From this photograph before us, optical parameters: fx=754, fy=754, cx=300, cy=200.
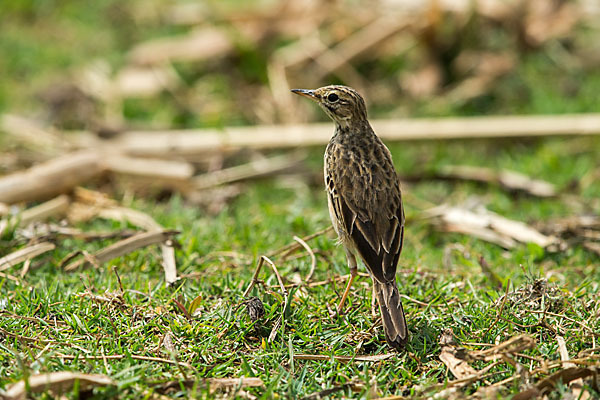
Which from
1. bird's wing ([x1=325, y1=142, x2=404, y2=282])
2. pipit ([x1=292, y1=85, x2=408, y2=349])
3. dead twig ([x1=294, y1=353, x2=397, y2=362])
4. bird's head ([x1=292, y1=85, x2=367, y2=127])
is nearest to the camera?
dead twig ([x1=294, y1=353, x2=397, y2=362])

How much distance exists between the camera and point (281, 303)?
15.7 feet

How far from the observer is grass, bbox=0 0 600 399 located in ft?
13.8

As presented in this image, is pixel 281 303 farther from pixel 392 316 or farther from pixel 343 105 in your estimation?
pixel 343 105

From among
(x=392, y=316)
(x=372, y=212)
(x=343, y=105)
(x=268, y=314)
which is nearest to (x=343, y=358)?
(x=392, y=316)

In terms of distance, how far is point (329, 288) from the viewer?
17.1 ft

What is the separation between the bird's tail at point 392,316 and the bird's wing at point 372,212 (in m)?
0.07

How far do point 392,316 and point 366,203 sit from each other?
0.79 meters

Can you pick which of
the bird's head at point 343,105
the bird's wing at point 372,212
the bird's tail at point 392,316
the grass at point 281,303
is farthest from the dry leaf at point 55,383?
the bird's head at point 343,105

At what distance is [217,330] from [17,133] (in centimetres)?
543

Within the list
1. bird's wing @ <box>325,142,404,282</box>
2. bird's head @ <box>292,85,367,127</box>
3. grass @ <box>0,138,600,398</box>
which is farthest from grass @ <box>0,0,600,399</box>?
bird's head @ <box>292,85,367,127</box>

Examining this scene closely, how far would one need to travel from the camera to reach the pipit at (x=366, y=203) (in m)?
4.45

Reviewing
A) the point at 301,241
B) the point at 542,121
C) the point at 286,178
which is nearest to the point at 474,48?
the point at 542,121

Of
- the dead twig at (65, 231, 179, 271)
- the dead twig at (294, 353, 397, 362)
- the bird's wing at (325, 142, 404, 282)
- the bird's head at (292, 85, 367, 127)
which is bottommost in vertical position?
the dead twig at (294, 353, 397, 362)

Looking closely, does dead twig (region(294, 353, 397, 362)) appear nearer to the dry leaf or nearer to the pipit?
the pipit
